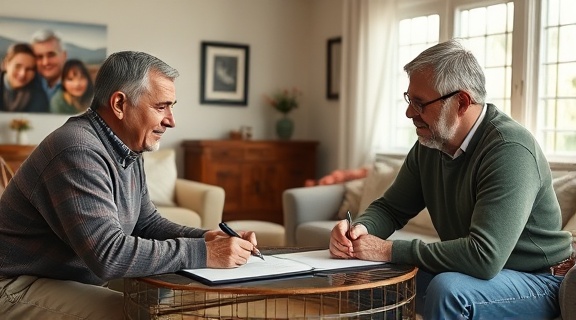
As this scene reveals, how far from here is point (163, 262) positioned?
183 cm

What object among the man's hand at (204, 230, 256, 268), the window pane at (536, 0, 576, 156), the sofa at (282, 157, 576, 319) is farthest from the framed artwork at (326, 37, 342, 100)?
the man's hand at (204, 230, 256, 268)

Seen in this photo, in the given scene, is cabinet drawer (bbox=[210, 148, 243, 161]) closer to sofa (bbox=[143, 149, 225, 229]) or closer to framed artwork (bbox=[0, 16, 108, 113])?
sofa (bbox=[143, 149, 225, 229])

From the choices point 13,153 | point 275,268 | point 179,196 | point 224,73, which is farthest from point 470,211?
point 224,73

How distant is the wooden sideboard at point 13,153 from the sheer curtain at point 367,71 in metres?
2.55

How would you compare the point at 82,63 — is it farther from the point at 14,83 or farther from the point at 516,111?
the point at 516,111

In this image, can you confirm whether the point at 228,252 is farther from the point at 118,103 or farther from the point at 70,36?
the point at 70,36

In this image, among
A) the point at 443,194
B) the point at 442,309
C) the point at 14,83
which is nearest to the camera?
the point at 442,309

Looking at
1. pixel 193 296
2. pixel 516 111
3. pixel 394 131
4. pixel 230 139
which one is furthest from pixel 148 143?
pixel 230 139

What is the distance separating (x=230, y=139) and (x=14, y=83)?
1.92 meters

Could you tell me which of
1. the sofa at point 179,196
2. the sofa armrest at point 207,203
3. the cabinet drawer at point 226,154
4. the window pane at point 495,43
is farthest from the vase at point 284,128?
the window pane at point 495,43

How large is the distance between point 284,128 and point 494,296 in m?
4.89

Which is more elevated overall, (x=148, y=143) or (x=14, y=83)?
(x=14, y=83)

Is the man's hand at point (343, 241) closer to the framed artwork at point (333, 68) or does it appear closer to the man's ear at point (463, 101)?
the man's ear at point (463, 101)

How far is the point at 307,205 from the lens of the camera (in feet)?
15.8
